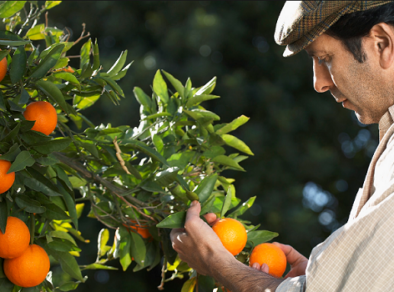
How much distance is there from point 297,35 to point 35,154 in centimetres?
37

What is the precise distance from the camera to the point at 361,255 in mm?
369

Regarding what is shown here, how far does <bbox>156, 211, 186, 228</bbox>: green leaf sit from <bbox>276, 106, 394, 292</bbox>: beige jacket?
18 cm

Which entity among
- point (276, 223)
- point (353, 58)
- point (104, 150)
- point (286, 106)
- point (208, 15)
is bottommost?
point (276, 223)

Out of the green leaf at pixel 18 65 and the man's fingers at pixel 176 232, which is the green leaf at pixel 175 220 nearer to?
the man's fingers at pixel 176 232

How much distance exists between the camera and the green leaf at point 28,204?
1.60ft

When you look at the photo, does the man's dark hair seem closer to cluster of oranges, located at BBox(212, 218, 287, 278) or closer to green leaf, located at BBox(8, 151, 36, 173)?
cluster of oranges, located at BBox(212, 218, 287, 278)

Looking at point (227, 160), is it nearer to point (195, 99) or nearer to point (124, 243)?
point (195, 99)

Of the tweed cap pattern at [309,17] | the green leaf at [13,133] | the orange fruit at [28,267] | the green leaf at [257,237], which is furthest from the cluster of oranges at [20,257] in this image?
the tweed cap pattern at [309,17]

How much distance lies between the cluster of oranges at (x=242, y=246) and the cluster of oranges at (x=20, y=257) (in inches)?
9.9

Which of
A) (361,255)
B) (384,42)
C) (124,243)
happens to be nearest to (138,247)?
(124,243)

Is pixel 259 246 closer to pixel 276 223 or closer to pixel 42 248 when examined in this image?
pixel 42 248

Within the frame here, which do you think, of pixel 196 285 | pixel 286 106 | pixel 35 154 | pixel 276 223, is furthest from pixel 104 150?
pixel 286 106

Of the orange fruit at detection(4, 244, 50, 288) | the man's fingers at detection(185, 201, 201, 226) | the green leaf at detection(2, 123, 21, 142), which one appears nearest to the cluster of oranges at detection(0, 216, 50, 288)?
the orange fruit at detection(4, 244, 50, 288)

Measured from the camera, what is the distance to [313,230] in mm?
1975
